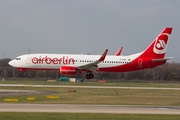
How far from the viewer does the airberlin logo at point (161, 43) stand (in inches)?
2148

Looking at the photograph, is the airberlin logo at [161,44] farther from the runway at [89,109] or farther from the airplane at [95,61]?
the runway at [89,109]

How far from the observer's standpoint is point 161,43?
180 ft

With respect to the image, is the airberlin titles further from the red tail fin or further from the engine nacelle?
the red tail fin

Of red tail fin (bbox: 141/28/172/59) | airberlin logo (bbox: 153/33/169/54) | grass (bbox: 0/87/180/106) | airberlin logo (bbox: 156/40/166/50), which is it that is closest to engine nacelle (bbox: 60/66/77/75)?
grass (bbox: 0/87/180/106)

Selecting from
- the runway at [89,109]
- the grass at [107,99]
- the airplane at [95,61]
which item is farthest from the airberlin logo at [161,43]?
the runway at [89,109]

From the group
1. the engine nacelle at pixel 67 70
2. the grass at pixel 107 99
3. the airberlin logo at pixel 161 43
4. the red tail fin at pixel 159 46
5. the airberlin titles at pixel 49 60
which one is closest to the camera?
the grass at pixel 107 99

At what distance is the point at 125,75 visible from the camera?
394 feet

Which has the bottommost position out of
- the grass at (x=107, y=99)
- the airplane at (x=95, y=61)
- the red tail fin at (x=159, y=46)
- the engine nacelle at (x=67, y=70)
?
the grass at (x=107, y=99)

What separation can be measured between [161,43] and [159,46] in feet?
2.72
